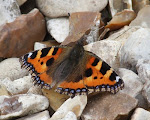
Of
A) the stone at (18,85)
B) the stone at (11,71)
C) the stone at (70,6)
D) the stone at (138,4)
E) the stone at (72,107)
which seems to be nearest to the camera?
the stone at (72,107)

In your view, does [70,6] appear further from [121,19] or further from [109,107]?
[109,107]

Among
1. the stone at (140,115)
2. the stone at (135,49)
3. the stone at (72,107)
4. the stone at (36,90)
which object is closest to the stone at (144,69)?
the stone at (135,49)

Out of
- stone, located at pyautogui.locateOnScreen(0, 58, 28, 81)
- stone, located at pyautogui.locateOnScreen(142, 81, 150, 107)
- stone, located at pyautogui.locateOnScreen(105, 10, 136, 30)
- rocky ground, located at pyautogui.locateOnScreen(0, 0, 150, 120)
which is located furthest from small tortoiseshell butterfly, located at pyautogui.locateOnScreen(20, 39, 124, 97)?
stone, located at pyautogui.locateOnScreen(105, 10, 136, 30)

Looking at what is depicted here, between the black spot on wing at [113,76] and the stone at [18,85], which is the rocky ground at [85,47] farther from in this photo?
the black spot on wing at [113,76]

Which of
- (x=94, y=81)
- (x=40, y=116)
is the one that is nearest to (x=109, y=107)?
(x=94, y=81)

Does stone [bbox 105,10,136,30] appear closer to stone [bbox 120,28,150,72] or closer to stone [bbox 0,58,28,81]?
stone [bbox 120,28,150,72]
